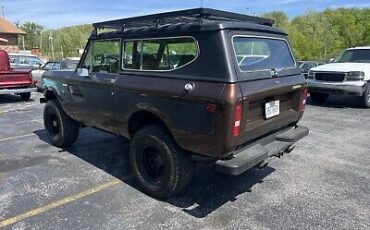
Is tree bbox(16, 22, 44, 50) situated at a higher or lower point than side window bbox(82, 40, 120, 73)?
higher

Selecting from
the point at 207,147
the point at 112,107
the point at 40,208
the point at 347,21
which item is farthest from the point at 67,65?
the point at 347,21

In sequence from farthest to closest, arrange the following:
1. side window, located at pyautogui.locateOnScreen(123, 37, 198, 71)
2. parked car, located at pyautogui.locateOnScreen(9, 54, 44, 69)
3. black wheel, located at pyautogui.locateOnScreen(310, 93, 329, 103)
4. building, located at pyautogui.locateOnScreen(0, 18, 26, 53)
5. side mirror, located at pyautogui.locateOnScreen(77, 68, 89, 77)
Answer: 1. building, located at pyautogui.locateOnScreen(0, 18, 26, 53)
2. parked car, located at pyautogui.locateOnScreen(9, 54, 44, 69)
3. black wheel, located at pyautogui.locateOnScreen(310, 93, 329, 103)
4. side mirror, located at pyautogui.locateOnScreen(77, 68, 89, 77)
5. side window, located at pyautogui.locateOnScreen(123, 37, 198, 71)

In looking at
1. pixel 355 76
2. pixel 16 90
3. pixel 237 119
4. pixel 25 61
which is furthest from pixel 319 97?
pixel 25 61

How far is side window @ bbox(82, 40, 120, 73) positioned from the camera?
15.5 ft

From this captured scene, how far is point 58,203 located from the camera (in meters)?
3.96

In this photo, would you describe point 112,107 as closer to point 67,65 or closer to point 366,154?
point 366,154

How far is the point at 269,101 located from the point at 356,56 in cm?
873

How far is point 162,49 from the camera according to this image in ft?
13.4

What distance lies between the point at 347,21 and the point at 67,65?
39.5 metres

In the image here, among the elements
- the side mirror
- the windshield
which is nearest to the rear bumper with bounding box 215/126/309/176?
the side mirror

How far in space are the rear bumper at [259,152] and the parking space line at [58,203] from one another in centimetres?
170

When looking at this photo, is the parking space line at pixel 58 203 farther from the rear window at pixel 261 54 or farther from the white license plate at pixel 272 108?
the rear window at pixel 261 54

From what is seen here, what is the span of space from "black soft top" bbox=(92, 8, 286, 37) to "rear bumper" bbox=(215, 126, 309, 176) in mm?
1289

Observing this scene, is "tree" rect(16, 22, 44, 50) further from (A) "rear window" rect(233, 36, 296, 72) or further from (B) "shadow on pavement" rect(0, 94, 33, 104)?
(A) "rear window" rect(233, 36, 296, 72)
